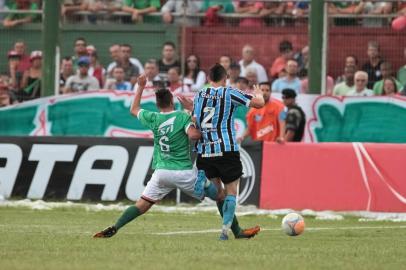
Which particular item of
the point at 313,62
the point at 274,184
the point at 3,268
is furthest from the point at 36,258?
the point at 313,62

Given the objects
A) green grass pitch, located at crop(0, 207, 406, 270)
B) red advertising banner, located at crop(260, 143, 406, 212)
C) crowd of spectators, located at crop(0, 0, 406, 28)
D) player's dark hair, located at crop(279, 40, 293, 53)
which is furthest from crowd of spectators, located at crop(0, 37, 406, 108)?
green grass pitch, located at crop(0, 207, 406, 270)

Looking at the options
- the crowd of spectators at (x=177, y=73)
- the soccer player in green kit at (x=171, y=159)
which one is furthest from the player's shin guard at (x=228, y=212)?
the crowd of spectators at (x=177, y=73)

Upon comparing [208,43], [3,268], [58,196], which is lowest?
[58,196]

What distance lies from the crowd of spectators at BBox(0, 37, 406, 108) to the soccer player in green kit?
672cm

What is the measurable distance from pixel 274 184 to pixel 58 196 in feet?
13.0

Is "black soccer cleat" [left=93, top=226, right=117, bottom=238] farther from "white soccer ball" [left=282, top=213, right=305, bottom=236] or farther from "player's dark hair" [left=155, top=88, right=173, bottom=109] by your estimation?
"white soccer ball" [left=282, top=213, right=305, bottom=236]

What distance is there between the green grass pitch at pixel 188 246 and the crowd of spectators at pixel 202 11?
497 cm

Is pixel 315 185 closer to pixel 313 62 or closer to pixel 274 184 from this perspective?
pixel 274 184

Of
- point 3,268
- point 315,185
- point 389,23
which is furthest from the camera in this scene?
point 389,23

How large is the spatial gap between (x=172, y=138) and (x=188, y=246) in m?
1.65

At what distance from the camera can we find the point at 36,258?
10.4 m

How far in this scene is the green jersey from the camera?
514 inches

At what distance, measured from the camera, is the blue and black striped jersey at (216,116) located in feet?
43.3

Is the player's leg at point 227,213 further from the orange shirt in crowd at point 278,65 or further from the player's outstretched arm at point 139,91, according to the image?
the orange shirt in crowd at point 278,65
